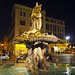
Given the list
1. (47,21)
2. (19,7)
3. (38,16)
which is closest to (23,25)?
(19,7)

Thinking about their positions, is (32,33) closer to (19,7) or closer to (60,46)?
(19,7)

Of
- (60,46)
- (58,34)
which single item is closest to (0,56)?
(60,46)

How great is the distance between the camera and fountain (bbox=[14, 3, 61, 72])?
792 cm

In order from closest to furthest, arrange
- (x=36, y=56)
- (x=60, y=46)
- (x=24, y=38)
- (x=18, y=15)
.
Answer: (x=24, y=38) < (x=36, y=56) < (x=18, y=15) < (x=60, y=46)

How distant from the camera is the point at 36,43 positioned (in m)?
8.46

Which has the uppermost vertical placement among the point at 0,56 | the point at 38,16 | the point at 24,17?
the point at 24,17

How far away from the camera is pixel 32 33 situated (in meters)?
9.22

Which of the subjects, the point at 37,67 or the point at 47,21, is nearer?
the point at 37,67

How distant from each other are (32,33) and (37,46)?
1155mm

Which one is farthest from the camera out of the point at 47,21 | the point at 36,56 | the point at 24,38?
the point at 47,21

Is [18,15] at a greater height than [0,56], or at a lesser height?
greater

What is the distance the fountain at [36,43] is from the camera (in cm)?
792

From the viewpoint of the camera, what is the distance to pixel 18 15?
1431 inches

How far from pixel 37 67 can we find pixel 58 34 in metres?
44.9
